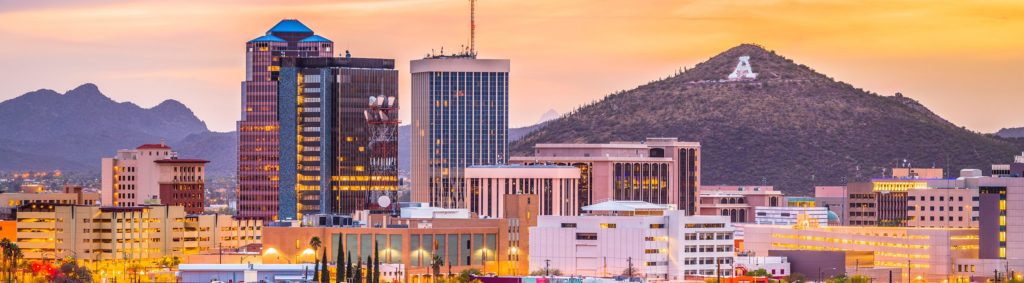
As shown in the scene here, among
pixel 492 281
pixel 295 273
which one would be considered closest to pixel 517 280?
pixel 492 281

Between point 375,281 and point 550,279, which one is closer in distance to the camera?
point 375,281

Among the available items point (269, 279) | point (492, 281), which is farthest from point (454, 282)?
point (269, 279)

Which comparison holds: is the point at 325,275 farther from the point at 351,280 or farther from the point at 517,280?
the point at 517,280

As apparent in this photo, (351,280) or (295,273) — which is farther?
(295,273)

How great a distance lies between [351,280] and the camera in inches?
7141

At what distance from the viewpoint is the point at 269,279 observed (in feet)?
630

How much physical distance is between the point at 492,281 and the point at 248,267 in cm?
2192

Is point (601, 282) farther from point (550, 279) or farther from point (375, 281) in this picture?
point (375, 281)

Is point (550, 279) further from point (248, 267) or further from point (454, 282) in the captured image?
point (248, 267)

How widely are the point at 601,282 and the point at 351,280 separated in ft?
86.6

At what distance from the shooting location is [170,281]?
199 metres

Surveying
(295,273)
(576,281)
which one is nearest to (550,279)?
(576,281)

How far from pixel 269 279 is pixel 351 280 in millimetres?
13424

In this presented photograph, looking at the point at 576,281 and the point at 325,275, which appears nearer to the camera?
the point at 325,275
